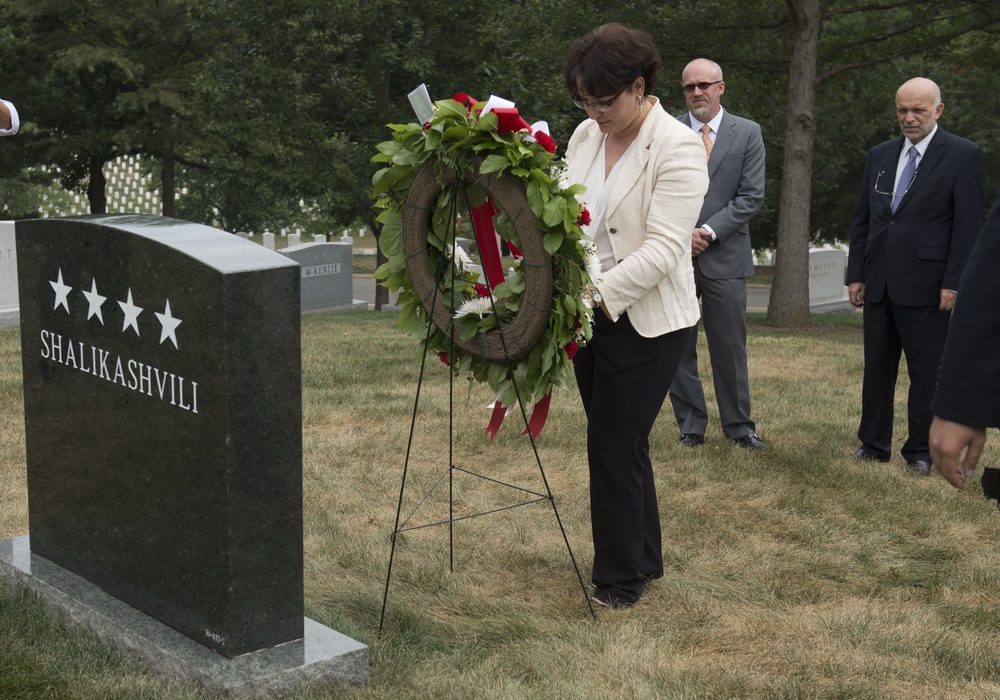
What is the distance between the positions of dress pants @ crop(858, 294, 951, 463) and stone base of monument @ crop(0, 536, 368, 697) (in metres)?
3.94

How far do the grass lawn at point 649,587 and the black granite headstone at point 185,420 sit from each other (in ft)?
0.89

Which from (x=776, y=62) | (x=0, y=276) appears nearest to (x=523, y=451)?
(x=0, y=276)

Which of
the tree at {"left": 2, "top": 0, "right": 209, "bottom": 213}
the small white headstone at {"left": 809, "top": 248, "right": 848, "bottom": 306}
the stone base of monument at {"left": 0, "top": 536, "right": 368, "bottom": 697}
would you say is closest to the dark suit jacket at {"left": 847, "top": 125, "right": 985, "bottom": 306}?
the stone base of monument at {"left": 0, "top": 536, "right": 368, "bottom": 697}

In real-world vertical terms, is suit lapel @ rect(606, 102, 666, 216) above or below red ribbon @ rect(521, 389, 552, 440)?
above

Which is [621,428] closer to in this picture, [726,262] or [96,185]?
[726,262]

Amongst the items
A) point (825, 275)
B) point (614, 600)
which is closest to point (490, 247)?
point (614, 600)

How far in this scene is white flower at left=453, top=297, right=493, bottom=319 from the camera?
383 cm

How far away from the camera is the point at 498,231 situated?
370cm

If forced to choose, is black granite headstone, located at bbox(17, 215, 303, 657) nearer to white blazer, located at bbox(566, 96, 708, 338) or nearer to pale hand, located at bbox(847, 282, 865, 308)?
white blazer, located at bbox(566, 96, 708, 338)

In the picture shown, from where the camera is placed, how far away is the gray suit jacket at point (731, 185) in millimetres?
6586

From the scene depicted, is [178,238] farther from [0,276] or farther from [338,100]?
[338,100]

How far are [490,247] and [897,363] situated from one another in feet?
11.2

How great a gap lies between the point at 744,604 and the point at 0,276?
1243 cm

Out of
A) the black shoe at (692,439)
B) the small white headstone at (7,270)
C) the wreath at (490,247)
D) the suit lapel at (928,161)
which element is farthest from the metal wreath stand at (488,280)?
the small white headstone at (7,270)
